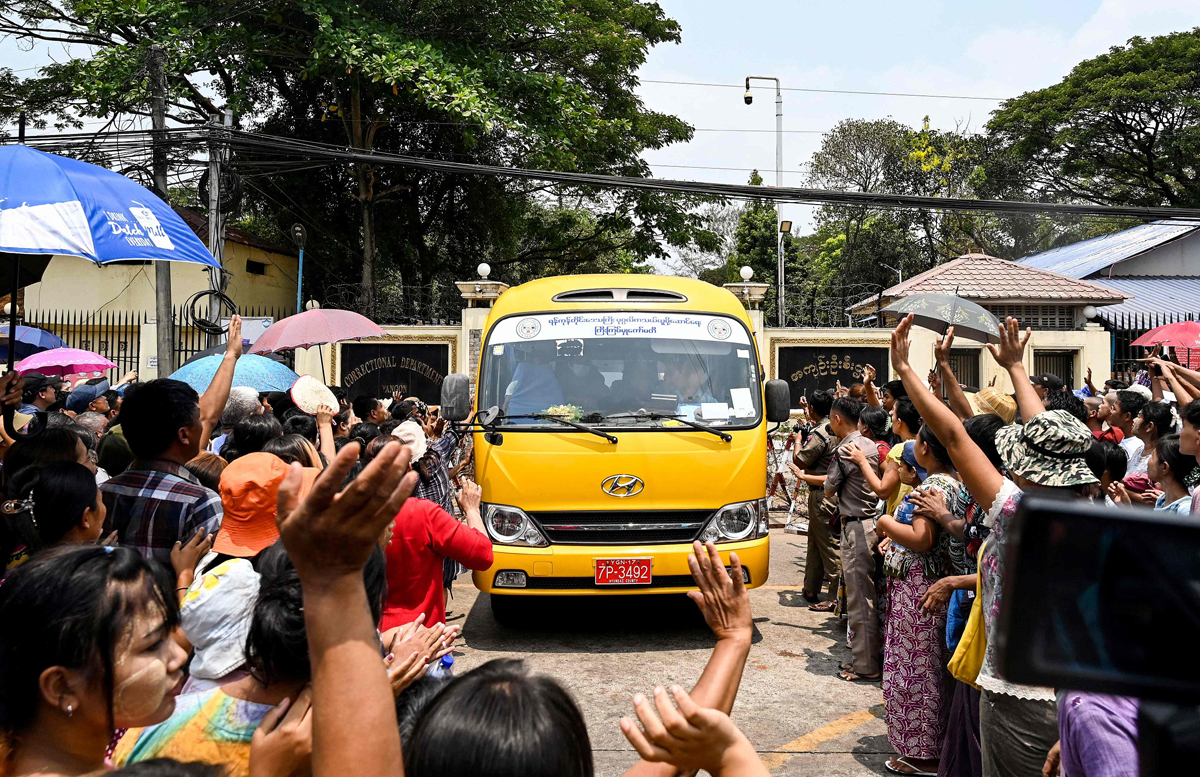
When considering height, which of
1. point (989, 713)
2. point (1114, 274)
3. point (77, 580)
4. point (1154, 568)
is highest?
point (1114, 274)

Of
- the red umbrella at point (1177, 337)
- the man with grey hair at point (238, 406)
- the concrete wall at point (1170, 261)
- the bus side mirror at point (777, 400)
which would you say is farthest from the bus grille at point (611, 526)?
the concrete wall at point (1170, 261)

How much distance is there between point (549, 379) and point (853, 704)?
299 cm

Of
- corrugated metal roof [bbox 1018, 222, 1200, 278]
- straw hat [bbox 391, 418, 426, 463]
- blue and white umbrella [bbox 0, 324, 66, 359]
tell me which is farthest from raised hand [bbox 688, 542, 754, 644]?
corrugated metal roof [bbox 1018, 222, 1200, 278]

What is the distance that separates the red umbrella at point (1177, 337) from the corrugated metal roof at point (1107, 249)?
1412 cm

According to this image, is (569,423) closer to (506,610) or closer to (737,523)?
(737,523)

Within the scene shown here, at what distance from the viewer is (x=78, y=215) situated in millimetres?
3795

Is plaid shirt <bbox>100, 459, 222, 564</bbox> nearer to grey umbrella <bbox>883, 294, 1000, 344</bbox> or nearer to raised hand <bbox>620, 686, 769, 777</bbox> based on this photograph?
raised hand <bbox>620, 686, 769, 777</bbox>

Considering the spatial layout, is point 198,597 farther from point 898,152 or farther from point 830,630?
point 898,152

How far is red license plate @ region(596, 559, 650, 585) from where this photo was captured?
6035 mm

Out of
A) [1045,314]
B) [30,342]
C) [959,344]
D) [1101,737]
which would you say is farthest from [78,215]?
[1045,314]

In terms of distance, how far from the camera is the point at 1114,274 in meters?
24.8

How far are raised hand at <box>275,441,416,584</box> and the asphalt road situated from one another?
3.12 metres

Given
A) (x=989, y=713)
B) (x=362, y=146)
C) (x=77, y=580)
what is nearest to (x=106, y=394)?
(x=77, y=580)

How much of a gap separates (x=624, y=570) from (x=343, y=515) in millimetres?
4919
